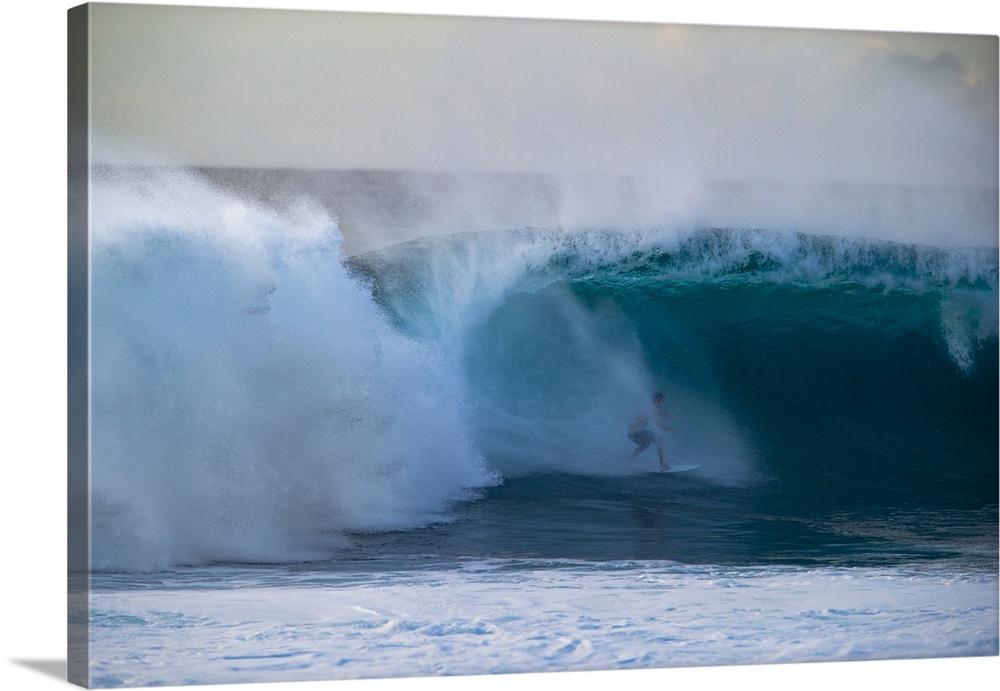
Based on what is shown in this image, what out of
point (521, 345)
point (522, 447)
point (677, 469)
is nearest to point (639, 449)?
point (677, 469)

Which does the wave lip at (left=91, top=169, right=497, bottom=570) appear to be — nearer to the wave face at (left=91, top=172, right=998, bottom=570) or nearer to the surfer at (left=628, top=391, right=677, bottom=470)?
the wave face at (left=91, top=172, right=998, bottom=570)

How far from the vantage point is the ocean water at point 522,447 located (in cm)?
839

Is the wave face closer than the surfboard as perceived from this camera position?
Yes

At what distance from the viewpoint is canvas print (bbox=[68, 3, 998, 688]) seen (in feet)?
27.6

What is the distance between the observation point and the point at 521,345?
891cm

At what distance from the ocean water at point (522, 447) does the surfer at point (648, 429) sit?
0.16 feet

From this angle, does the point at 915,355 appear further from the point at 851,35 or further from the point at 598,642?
the point at 598,642

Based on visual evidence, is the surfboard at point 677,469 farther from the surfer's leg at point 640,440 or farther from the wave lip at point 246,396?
the wave lip at point 246,396

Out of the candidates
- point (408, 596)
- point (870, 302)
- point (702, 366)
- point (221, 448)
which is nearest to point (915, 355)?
point (870, 302)

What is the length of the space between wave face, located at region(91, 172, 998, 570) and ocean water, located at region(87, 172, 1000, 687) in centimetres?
1

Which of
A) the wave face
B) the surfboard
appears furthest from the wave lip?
the surfboard

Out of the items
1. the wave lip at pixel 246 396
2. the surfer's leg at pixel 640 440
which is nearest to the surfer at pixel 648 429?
the surfer's leg at pixel 640 440

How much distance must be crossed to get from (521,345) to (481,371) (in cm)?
24

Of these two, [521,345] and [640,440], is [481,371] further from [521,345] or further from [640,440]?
[640,440]
